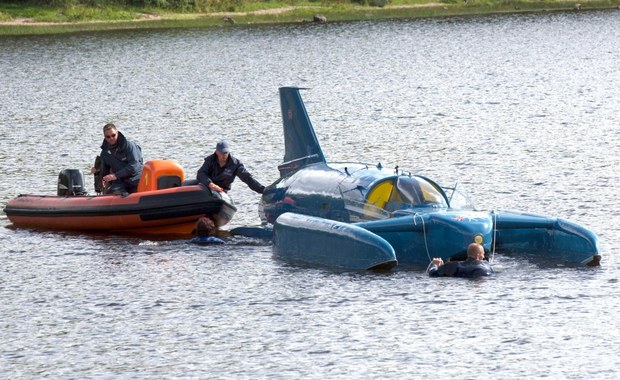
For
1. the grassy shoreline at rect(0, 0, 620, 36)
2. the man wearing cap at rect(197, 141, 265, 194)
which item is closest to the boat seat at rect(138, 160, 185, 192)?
the man wearing cap at rect(197, 141, 265, 194)

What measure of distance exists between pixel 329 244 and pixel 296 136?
596cm

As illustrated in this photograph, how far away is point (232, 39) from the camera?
282 ft

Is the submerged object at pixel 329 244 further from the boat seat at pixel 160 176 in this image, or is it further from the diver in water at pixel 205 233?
the boat seat at pixel 160 176

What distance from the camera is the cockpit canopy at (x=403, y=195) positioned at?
2681cm

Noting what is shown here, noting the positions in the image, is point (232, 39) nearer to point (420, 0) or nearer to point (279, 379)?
point (420, 0)

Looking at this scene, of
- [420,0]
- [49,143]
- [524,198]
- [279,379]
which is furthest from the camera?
[420,0]

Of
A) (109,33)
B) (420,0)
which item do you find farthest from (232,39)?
(420,0)

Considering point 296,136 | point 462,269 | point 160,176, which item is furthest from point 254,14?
point 462,269

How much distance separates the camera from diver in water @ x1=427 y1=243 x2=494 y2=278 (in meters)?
25.2

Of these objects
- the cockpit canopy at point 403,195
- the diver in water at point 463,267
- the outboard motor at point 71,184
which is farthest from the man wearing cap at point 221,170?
the diver in water at point 463,267

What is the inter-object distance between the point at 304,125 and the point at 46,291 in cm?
792

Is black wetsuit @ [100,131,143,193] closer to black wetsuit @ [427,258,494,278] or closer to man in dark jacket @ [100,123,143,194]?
man in dark jacket @ [100,123,143,194]

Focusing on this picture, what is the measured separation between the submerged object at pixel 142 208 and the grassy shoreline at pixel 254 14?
5436 cm

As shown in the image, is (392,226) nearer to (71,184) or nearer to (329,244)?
(329,244)
